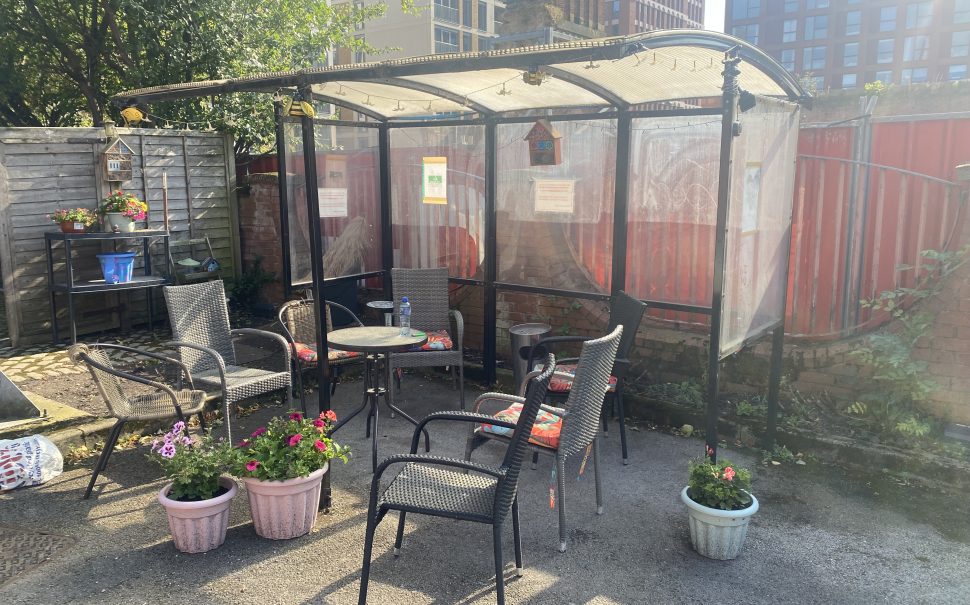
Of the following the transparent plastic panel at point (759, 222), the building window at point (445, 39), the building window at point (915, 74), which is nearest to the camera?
the transparent plastic panel at point (759, 222)

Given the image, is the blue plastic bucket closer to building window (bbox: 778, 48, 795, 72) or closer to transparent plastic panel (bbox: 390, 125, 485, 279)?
transparent plastic panel (bbox: 390, 125, 485, 279)

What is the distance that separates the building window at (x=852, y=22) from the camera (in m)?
76.2

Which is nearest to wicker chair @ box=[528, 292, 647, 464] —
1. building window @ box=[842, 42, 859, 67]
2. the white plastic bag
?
the white plastic bag

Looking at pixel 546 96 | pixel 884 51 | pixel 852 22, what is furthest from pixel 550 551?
pixel 852 22

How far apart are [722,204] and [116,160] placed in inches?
251

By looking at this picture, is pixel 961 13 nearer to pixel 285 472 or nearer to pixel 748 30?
pixel 748 30

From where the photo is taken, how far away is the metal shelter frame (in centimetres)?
371

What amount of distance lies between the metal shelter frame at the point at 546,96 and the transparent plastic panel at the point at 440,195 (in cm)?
13

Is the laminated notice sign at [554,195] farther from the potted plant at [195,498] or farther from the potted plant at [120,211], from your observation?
the potted plant at [120,211]

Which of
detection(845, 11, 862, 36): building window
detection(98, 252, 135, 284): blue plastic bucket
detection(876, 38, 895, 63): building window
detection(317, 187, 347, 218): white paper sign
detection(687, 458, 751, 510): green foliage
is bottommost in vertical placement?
detection(687, 458, 751, 510): green foliage

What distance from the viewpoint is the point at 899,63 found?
242ft

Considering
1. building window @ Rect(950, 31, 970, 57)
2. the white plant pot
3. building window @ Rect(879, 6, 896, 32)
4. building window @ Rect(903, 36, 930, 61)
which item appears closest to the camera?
the white plant pot

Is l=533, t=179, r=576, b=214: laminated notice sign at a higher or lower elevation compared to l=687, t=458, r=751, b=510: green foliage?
higher

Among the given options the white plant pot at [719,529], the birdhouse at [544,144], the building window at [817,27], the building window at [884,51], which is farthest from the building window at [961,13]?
the white plant pot at [719,529]
